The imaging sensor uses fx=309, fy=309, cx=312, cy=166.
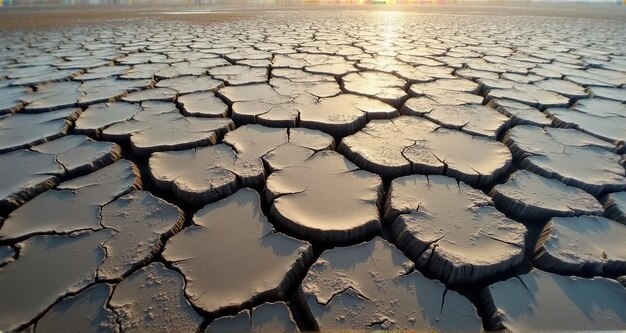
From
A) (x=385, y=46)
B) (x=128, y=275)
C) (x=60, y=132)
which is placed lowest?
(x=128, y=275)

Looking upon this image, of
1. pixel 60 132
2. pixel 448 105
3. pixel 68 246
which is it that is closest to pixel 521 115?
→ pixel 448 105

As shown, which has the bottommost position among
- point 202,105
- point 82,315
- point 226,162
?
point 82,315

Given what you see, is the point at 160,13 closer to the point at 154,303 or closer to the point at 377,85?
the point at 377,85

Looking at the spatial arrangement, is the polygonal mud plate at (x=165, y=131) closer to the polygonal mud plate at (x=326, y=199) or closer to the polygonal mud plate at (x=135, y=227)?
the polygonal mud plate at (x=135, y=227)

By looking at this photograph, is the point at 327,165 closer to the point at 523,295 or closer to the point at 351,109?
the point at 351,109

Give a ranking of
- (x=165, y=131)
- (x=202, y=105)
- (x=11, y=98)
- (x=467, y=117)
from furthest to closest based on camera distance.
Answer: (x=11, y=98), (x=202, y=105), (x=467, y=117), (x=165, y=131)

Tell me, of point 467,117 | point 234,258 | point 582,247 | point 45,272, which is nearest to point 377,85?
point 467,117

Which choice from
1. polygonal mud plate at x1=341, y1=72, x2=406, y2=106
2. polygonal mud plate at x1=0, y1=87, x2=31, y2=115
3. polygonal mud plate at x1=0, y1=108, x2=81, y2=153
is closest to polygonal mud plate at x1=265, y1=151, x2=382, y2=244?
polygonal mud plate at x1=341, y1=72, x2=406, y2=106
